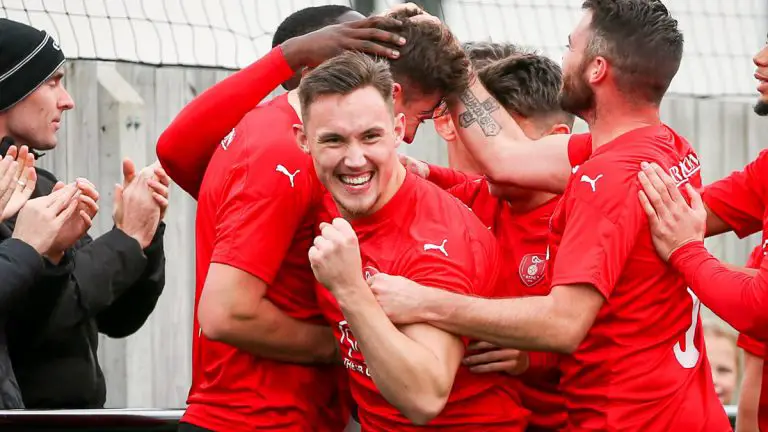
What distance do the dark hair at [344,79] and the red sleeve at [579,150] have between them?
0.75 m

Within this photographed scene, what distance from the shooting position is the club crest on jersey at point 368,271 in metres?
3.92

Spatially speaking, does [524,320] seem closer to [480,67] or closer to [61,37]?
[480,67]

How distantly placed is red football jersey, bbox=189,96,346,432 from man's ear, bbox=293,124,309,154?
23mm

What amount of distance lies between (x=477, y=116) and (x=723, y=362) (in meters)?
3.29

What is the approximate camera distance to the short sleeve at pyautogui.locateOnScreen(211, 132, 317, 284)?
159 inches

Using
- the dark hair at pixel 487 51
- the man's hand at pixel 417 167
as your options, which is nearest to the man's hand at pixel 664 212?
the man's hand at pixel 417 167

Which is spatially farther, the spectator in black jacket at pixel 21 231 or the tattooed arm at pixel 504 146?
the spectator in black jacket at pixel 21 231

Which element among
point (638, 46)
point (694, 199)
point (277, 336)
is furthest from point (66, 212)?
point (694, 199)

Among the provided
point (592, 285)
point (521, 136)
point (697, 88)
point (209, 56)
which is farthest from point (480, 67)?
point (697, 88)

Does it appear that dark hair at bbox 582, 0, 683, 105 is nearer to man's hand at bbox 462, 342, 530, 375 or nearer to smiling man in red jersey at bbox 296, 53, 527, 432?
smiling man in red jersey at bbox 296, 53, 527, 432

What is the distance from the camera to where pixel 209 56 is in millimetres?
7387

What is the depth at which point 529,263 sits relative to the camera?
4582 millimetres

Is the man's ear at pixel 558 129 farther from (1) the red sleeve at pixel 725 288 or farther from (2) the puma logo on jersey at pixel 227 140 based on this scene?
(2) the puma logo on jersey at pixel 227 140

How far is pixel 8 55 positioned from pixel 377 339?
8.42ft
